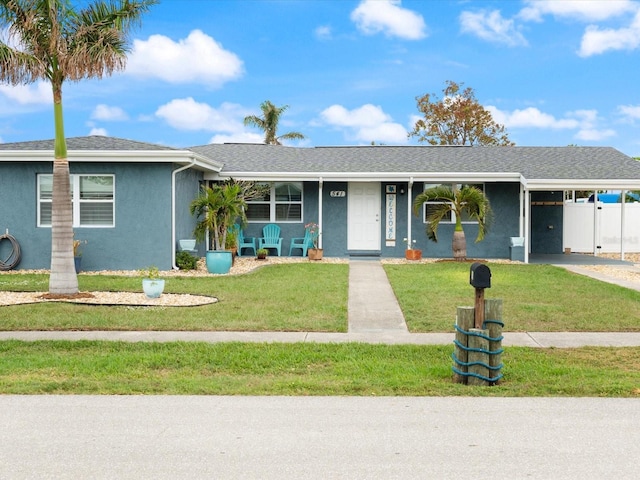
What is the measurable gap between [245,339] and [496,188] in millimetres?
14421

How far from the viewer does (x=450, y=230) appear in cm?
2156

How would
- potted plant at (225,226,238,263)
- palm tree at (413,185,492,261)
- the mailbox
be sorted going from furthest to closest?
palm tree at (413,185,492,261)
potted plant at (225,226,238,263)
the mailbox

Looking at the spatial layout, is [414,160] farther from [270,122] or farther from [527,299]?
[270,122]

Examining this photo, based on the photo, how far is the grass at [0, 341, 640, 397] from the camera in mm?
6426

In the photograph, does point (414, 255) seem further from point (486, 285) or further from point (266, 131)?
point (266, 131)

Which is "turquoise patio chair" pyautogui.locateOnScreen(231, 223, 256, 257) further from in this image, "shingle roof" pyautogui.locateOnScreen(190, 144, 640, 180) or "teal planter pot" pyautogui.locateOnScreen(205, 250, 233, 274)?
"teal planter pot" pyautogui.locateOnScreen(205, 250, 233, 274)

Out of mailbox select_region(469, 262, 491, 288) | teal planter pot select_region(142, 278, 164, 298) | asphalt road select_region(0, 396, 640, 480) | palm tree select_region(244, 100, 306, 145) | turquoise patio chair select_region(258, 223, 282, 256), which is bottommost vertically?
asphalt road select_region(0, 396, 640, 480)

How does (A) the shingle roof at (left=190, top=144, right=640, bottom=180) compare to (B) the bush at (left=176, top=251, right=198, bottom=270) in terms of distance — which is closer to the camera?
(B) the bush at (left=176, top=251, right=198, bottom=270)

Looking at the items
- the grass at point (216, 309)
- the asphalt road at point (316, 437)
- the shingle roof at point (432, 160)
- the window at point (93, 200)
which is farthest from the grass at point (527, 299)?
the window at point (93, 200)

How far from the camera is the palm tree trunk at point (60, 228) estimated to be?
41.8 ft

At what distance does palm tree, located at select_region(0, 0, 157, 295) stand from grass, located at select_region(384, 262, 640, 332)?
618cm

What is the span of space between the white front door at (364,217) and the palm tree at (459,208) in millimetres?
1606

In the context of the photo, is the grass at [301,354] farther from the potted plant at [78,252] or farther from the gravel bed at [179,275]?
the potted plant at [78,252]

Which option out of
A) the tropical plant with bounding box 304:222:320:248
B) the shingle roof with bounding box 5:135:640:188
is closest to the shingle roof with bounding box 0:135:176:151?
the shingle roof with bounding box 5:135:640:188
